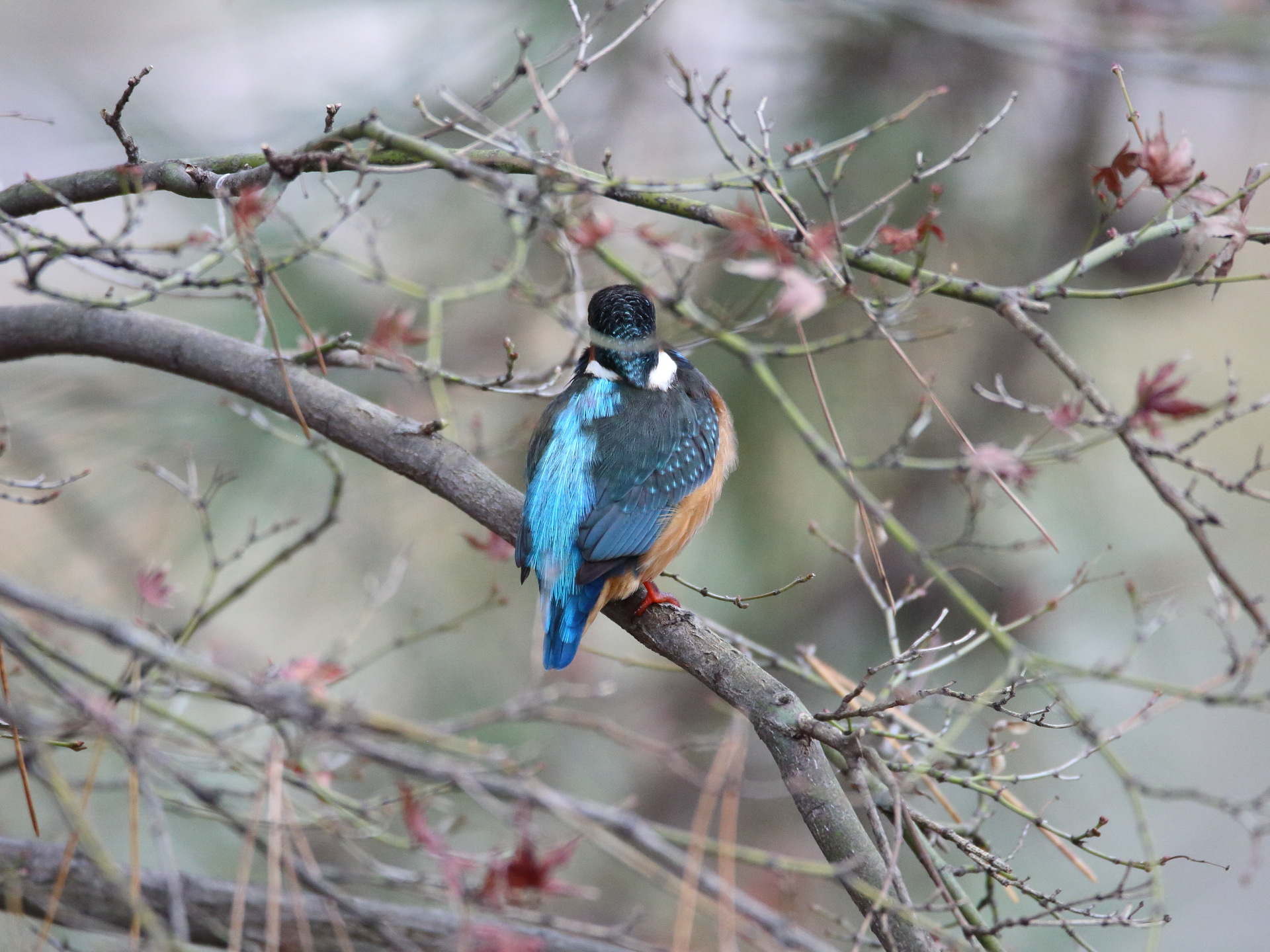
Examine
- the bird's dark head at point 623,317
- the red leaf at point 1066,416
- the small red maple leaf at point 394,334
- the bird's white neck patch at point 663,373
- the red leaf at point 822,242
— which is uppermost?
the bird's white neck patch at point 663,373

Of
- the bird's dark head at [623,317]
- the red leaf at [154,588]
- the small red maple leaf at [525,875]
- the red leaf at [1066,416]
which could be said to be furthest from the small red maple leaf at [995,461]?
the red leaf at [154,588]

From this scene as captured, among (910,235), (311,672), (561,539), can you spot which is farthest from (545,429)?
(910,235)

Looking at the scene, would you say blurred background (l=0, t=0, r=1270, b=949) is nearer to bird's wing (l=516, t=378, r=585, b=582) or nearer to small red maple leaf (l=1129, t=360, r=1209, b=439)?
bird's wing (l=516, t=378, r=585, b=582)

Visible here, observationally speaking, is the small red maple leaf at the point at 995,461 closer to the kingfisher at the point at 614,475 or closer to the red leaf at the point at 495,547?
the kingfisher at the point at 614,475

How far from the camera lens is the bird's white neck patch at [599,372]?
7.65 feet

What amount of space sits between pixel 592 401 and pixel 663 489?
0.25 m

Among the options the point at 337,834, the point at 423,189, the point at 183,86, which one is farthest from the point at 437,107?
the point at 337,834

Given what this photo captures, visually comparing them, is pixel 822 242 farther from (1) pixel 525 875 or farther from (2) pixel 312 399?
(2) pixel 312 399

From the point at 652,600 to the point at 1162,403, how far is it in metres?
1.09

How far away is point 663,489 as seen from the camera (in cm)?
223

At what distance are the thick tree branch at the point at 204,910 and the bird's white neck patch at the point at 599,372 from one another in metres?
1.21

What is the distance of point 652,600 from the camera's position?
209 centimetres

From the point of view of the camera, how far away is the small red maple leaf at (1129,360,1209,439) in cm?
121

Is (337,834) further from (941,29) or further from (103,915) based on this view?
(941,29)
